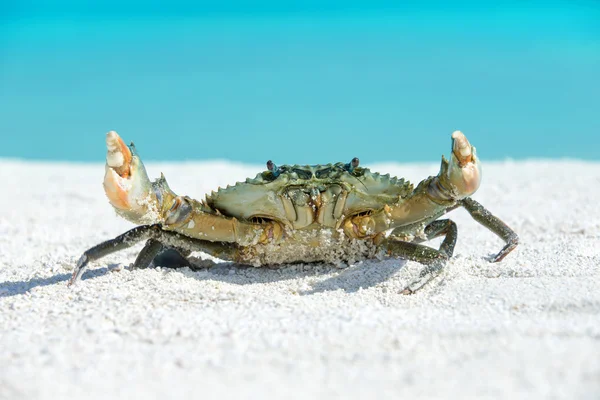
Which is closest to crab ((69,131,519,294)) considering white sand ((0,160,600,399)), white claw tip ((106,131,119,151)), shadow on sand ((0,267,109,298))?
white claw tip ((106,131,119,151))

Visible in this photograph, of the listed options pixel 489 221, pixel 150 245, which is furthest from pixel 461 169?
pixel 150 245

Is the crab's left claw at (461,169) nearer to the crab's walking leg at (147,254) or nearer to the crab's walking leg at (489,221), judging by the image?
the crab's walking leg at (489,221)

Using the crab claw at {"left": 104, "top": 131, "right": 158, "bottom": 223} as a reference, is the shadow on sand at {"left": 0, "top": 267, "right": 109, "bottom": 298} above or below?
→ below

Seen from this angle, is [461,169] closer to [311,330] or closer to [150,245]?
[311,330]

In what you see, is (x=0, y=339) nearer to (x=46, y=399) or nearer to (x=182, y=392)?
(x=46, y=399)

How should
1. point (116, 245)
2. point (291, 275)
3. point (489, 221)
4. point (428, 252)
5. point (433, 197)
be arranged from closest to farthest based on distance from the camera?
point (433, 197)
point (428, 252)
point (116, 245)
point (291, 275)
point (489, 221)

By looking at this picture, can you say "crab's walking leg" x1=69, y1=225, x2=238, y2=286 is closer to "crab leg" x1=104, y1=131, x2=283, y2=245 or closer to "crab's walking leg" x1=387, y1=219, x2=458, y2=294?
"crab leg" x1=104, y1=131, x2=283, y2=245
